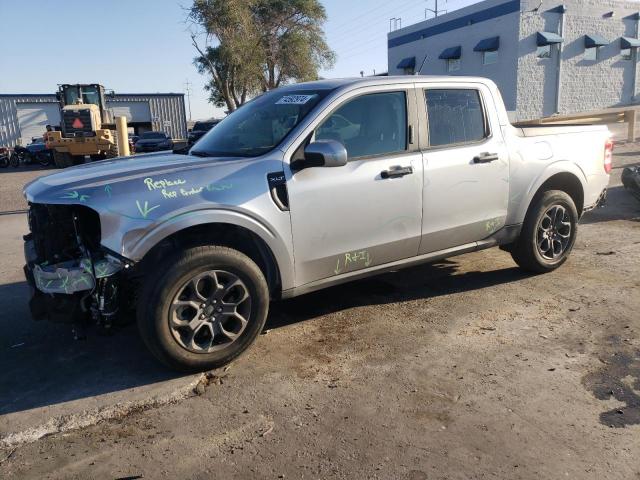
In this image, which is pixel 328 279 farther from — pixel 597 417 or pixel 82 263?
pixel 597 417

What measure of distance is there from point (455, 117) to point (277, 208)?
194 centimetres

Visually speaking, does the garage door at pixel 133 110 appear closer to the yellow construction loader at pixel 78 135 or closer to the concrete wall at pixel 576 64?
the yellow construction loader at pixel 78 135

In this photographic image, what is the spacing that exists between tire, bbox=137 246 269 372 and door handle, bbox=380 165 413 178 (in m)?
1.22

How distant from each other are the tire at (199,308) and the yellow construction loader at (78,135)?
21.1 metres

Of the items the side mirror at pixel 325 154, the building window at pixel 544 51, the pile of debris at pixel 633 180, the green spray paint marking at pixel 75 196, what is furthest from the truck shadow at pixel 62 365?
the building window at pixel 544 51

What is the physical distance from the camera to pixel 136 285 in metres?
3.70

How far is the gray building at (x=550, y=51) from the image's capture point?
95.9 feet

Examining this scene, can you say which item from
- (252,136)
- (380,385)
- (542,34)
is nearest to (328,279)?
(380,385)

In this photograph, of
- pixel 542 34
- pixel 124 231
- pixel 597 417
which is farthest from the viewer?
pixel 542 34

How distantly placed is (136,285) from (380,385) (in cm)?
175

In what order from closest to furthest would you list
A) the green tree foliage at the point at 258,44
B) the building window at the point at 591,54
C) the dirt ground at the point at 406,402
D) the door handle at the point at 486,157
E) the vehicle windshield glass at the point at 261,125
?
the dirt ground at the point at 406,402 < the vehicle windshield glass at the point at 261,125 < the door handle at the point at 486,157 < the building window at the point at 591,54 < the green tree foliage at the point at 258,44

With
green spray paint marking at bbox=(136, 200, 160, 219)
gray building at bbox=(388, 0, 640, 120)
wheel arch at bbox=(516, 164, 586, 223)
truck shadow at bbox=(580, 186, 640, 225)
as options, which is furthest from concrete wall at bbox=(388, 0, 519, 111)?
green spray paint marking at bbox=(136, 200, 160, 219)

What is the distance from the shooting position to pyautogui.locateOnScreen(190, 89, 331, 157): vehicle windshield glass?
4.03 meters

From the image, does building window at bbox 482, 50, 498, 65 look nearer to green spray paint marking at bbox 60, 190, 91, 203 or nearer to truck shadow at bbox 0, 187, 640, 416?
truck shadow at bbox 0, 187, 640, 416
